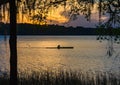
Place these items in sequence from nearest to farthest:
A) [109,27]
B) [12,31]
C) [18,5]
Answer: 1. [12,31]
2. [18,5]
3. [109,27]

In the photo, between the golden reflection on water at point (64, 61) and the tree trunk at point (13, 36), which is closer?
the tree trunk at point (13, 36)

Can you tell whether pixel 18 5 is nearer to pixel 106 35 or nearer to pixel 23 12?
pixel 23 12

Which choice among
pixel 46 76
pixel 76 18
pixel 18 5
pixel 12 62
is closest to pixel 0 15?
pixel 18 5

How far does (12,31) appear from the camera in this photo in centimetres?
1201

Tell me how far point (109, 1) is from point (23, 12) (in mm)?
3106

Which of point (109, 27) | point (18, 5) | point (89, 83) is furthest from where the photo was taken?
point (89, 83)

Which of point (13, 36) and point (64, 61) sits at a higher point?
point (13, 36)

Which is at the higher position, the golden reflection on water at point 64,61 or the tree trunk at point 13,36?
the tree trunk at point 13,36

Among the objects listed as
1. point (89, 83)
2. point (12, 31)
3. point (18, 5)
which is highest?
point (18, 5)

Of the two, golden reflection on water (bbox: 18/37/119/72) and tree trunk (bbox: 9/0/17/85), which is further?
golden reflection on water (bbox: 18/37/119/72)

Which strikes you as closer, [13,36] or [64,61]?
[13,36]

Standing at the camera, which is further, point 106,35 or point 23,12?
point 106,35

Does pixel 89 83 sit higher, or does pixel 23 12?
pixel 23 12

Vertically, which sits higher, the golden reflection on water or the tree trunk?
the tree trunk
